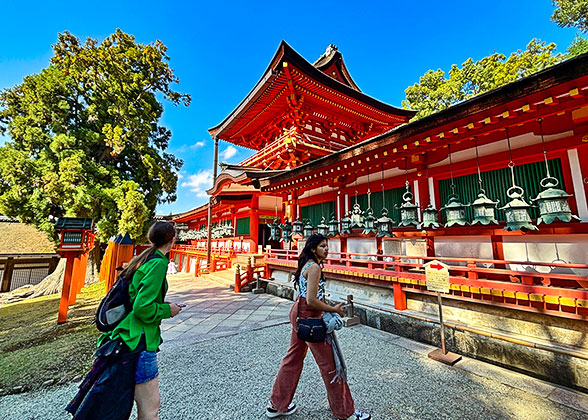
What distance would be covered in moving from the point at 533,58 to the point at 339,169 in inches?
700

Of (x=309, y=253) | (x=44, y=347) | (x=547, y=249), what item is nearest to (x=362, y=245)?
(x=547, y=249)

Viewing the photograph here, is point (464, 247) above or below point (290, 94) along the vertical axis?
below

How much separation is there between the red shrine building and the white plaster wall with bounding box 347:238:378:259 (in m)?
0.03

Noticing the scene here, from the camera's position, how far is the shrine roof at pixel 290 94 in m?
8.41

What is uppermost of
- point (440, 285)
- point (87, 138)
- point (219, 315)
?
point (87, 138)

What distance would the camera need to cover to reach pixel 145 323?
5.46 feet

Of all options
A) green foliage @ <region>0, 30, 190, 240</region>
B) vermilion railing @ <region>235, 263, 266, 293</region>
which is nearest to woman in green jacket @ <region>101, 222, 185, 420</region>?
vermilion railing @ <region>235, 263, 266, 293</region>

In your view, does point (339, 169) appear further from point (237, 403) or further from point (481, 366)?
point (237, 403)

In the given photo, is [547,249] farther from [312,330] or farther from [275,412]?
[275,412]

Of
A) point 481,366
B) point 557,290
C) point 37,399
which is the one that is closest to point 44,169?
point 37,399

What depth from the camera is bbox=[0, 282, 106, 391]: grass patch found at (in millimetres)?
3543

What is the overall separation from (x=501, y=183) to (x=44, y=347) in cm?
925

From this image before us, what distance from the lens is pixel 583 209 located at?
3986 millimetres

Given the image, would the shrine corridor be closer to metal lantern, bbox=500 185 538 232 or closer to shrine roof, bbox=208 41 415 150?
metal lantern, bbox=500 185 538 232
